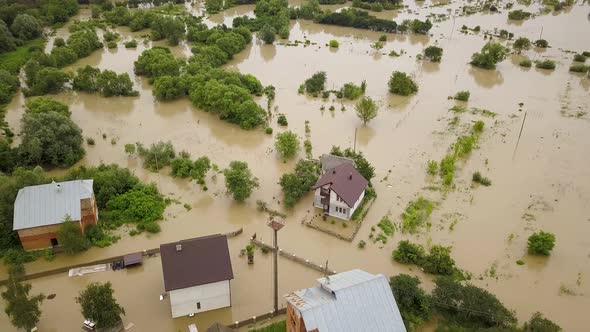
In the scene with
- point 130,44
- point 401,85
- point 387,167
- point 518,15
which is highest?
point 518,15

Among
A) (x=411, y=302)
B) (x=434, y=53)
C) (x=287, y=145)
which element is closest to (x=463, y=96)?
(x=434, y=53)

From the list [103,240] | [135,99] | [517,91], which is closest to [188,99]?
[135,99]

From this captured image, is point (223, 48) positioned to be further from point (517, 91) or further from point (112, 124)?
point (517, 91)

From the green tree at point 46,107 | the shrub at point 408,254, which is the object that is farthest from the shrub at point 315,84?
the shrub at point 408,254

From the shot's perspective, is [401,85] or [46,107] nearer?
[46,107]

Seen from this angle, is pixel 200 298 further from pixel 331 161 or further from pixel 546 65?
pixel 546 65

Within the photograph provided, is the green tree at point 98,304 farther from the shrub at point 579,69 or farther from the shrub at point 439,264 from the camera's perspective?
the shrub at point 579,69
